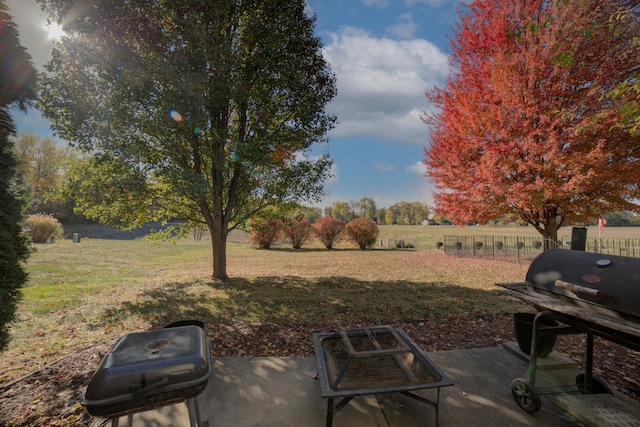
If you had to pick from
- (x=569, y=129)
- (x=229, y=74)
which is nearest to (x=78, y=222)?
(x=229, y=74)

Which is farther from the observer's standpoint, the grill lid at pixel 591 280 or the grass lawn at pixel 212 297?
the grass lawn at pixel 212 297

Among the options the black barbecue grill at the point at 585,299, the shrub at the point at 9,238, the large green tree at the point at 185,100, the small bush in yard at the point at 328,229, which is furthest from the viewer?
the small bush in yard at the point at 328,229

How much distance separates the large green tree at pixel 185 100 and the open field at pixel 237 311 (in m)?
2.21

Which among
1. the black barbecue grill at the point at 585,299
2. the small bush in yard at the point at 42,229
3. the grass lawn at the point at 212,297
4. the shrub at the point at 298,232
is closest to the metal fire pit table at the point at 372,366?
the black barbecue grill at the point at 585,299

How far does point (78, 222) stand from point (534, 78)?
4561 centimetres

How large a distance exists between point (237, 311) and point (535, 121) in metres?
11.2

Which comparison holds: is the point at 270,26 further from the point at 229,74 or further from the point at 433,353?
the point at 433,353

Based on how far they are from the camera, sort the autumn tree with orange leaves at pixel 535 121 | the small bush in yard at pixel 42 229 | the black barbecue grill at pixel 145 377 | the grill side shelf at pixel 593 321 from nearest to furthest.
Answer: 1. the black barbecue grill at pixel 145 377
2. the grill side shelf at pixel 593 321
3. the autumn tree with orange leaves at pixel 535 121
4. the small bush in yard at pixel 42 229

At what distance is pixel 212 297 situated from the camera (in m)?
7.26

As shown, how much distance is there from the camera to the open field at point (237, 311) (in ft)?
12.4

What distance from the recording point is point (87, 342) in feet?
14.9

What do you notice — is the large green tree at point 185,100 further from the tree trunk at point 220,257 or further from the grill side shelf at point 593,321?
the grill side shelf at point 593,321

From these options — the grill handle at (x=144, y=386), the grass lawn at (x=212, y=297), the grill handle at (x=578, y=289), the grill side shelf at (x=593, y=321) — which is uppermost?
the grill handle at (x=578, y=289)

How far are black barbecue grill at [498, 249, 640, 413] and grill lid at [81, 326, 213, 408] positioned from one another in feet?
10.2
